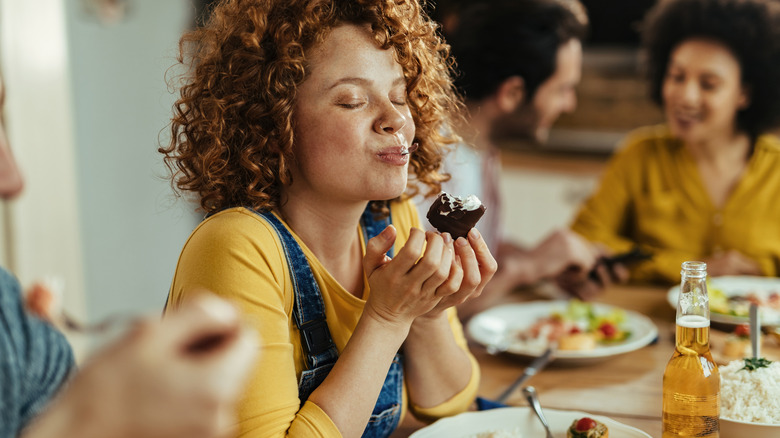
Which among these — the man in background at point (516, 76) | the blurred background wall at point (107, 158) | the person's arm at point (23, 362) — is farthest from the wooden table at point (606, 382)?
the blurred background wall at point (107, 158)

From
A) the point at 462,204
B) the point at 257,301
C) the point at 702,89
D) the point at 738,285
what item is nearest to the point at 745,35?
the point at 702,89

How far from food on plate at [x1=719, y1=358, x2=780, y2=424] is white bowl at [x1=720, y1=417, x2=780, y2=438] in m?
0.01

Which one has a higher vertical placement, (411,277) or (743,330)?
(411,277)

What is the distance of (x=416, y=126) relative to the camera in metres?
1.37

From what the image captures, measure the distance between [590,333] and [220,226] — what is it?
101cm

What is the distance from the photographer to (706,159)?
2.59 meters

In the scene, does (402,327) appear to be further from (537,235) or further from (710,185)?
(537,235)

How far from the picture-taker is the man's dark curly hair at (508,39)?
92.9 inches

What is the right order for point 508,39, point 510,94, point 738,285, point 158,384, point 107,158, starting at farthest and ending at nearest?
1. point 107,158
2. point 510,94
3. point 508,39
4. point 738,285
5. point 158,384

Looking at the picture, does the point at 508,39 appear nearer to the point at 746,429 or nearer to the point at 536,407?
the point at 536,407

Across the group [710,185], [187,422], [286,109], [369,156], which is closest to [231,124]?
[286,109]

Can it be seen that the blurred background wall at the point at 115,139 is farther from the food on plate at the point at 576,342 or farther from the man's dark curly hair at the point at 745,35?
the food on plate at the point at 576,342

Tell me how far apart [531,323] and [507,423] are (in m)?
0.68

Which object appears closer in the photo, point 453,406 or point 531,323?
point 453,406
